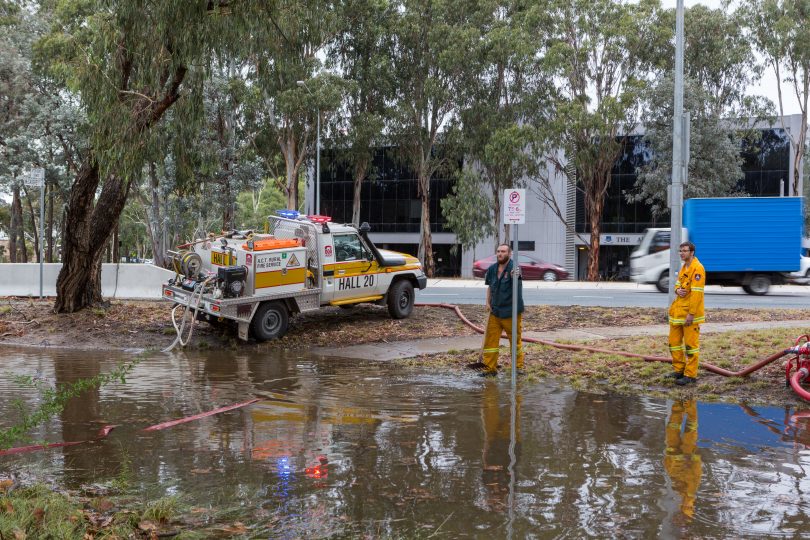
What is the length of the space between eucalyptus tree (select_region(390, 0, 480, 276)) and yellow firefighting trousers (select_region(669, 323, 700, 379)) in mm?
33081

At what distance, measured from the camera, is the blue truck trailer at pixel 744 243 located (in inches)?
1033

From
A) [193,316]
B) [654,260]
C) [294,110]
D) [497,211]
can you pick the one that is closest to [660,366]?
[193,316]

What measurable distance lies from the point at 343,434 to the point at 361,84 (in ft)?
124

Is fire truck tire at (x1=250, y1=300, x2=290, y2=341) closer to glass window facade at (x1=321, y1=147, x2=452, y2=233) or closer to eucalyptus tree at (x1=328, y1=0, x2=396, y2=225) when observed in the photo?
eucalyptus tree at (x1=328, y1=0, x2=396, y2=225)

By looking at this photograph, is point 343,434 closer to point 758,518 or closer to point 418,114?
point 758,518

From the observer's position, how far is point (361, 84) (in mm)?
43125

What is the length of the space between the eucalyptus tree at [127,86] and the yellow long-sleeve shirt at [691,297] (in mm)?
8496

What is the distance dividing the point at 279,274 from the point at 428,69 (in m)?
31.8

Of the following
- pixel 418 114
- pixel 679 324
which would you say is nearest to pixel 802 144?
pixel 418 114

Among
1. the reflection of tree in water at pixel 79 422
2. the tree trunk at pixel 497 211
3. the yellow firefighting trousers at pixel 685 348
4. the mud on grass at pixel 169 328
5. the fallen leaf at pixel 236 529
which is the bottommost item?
the reflection of tree in water at pixel 79 422

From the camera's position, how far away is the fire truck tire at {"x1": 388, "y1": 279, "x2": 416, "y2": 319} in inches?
628

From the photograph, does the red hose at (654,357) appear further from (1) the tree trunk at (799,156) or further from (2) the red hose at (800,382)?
(1) the tree trunk at (799,156)

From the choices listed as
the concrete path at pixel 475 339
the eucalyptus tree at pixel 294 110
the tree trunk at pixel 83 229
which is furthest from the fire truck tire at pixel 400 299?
the eucalyptus tree at pixel 294 110

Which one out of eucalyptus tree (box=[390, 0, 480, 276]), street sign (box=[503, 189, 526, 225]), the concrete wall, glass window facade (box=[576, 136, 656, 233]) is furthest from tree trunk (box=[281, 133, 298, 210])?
street sign (box=[503, 189, 526, 225])
